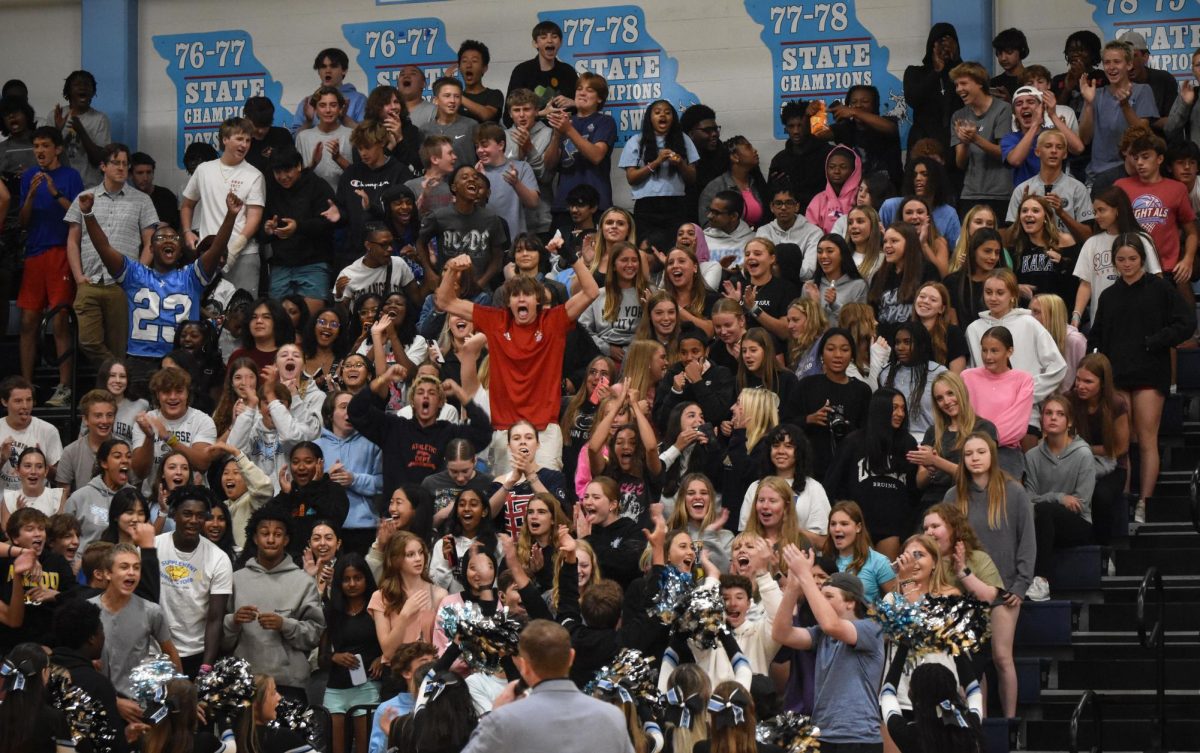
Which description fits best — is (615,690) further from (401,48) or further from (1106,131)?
(401,48)

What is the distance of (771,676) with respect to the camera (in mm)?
10695

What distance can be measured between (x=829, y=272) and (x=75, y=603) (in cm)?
636

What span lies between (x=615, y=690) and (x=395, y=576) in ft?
8.46

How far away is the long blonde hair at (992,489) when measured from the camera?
11742mm

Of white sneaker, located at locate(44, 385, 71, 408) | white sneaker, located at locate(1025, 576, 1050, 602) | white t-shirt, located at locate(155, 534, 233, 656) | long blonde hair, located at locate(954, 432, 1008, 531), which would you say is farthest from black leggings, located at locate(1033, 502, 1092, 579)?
white sneaker, located at locate(44, 385, 71, 408)

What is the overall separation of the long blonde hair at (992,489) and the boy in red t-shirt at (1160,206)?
324cm

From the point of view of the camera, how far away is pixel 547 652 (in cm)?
724

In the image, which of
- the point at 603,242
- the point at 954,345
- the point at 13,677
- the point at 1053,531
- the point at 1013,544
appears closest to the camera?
the point at 13,677

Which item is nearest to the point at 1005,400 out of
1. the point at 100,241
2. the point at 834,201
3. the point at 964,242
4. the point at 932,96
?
the point at 964,242

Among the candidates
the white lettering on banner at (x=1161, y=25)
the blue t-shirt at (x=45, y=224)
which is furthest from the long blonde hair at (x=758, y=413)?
the blue t-shirt at (x=45, y=224)

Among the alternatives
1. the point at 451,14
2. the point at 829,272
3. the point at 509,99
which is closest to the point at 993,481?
the point at 829,272

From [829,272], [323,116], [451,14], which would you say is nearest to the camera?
[829,272]

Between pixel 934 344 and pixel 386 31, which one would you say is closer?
pixel 934 344

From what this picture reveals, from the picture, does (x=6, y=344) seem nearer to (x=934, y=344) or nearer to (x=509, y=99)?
(x=509, y=99)
